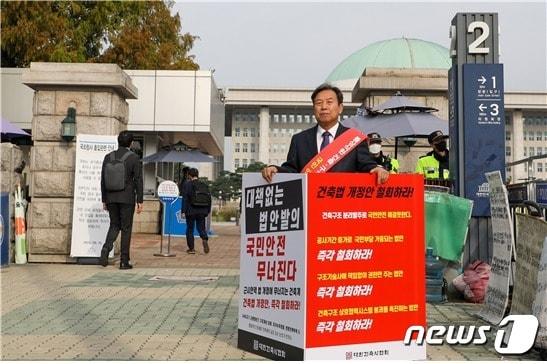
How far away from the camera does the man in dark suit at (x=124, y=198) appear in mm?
9484

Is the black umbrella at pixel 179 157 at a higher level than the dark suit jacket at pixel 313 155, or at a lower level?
higher

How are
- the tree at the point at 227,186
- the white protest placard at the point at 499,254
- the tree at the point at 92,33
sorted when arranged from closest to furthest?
the white protest placard at the point at 499,254 → the tree at the point at 92,33 → the tree at the point at 227,186

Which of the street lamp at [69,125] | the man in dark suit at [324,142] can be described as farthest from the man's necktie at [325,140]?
the street lamp at [69,125]

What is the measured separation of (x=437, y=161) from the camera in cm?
896

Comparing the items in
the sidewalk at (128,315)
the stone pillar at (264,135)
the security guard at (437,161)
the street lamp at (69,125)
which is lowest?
the sidewalk at (128,315)

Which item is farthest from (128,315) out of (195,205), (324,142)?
(195,205)

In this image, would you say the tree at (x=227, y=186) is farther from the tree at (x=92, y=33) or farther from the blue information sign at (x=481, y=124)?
the blue information sign at (x=481, y=124)

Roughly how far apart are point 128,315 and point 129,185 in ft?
12.5

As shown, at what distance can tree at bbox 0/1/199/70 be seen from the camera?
24141 mm

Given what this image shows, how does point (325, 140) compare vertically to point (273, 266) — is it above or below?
above

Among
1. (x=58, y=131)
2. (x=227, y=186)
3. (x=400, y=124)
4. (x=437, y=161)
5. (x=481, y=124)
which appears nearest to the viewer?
(x=481, y=124)

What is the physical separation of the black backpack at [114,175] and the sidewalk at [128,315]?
1290mm

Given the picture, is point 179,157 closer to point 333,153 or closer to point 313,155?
point 313,155

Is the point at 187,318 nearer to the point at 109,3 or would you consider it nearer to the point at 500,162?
the point at 500,162
